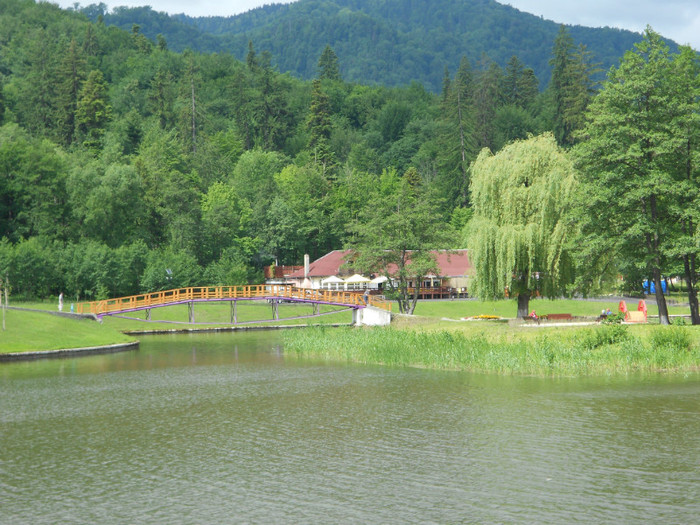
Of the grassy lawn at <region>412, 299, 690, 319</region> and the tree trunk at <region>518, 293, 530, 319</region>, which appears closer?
the tree trunk at <region>518, 293, 530, 319</region>

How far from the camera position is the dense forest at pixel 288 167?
4722 cm

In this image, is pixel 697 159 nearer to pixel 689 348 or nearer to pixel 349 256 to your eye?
pixel 689 348

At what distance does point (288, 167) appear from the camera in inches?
5217

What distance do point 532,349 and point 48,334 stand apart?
110ft

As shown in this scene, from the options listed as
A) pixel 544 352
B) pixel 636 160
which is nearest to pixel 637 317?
pixel 636 160

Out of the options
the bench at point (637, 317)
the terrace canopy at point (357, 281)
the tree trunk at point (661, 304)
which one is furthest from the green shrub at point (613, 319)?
the terrace canopy at point (357, 281)

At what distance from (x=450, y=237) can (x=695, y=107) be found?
1162 inches

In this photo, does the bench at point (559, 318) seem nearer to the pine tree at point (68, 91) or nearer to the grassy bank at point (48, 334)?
the grassy bank at point (48, 334)

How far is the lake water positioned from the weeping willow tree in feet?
47.0

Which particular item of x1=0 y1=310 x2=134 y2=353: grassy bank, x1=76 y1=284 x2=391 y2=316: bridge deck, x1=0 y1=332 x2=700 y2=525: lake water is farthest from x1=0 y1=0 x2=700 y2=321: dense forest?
x1=0 y1=310 x2=134 y2=353: grassy bank

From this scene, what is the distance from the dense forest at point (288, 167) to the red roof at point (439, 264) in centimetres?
545

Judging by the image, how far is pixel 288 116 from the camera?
165 metres

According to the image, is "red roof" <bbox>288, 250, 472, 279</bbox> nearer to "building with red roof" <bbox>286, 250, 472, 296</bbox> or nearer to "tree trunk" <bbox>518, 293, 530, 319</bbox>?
"building with red roof" <bbox>286, 250, 472, 296</bbox>

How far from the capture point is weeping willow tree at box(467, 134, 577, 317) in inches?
1981
